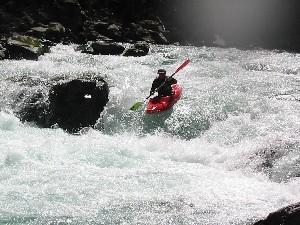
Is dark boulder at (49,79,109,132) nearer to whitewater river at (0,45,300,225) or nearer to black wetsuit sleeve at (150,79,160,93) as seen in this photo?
whitewater river at (0,45,300,225)

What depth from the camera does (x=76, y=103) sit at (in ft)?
42.0

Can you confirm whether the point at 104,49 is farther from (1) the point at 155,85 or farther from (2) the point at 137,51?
(1) the point at 155,85

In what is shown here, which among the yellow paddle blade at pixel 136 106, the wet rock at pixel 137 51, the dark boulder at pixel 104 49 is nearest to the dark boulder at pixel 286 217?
the yellow paddle blade at pixel 136 106

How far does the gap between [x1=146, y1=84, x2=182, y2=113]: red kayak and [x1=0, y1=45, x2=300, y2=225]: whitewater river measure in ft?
0.66

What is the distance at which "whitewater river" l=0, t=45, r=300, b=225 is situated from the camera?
813 cm

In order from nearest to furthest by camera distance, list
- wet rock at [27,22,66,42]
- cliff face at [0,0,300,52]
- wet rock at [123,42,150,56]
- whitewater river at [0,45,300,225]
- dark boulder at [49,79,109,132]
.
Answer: whitewater river at [0,45,300,225] < dark boulder at [49,79,109,132] < wet rock at [123,42,150,56] < wet rock at [27,22,66,42] < cliff face at [0,0,300,52]

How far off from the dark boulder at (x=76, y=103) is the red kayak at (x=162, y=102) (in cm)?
132

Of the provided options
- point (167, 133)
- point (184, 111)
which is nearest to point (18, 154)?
point (167, 133)

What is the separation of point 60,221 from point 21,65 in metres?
9.80

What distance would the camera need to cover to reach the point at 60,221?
7719 millimetres

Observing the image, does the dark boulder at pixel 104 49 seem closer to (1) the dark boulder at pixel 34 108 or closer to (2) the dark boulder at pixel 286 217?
(1) the dark boulder at pixel 34 108

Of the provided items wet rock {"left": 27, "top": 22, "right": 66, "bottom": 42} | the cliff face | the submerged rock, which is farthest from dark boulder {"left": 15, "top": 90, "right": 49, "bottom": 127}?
the cliff face

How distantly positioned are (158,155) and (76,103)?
3164 mm

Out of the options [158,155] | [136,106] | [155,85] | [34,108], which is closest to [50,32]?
[34,108]
